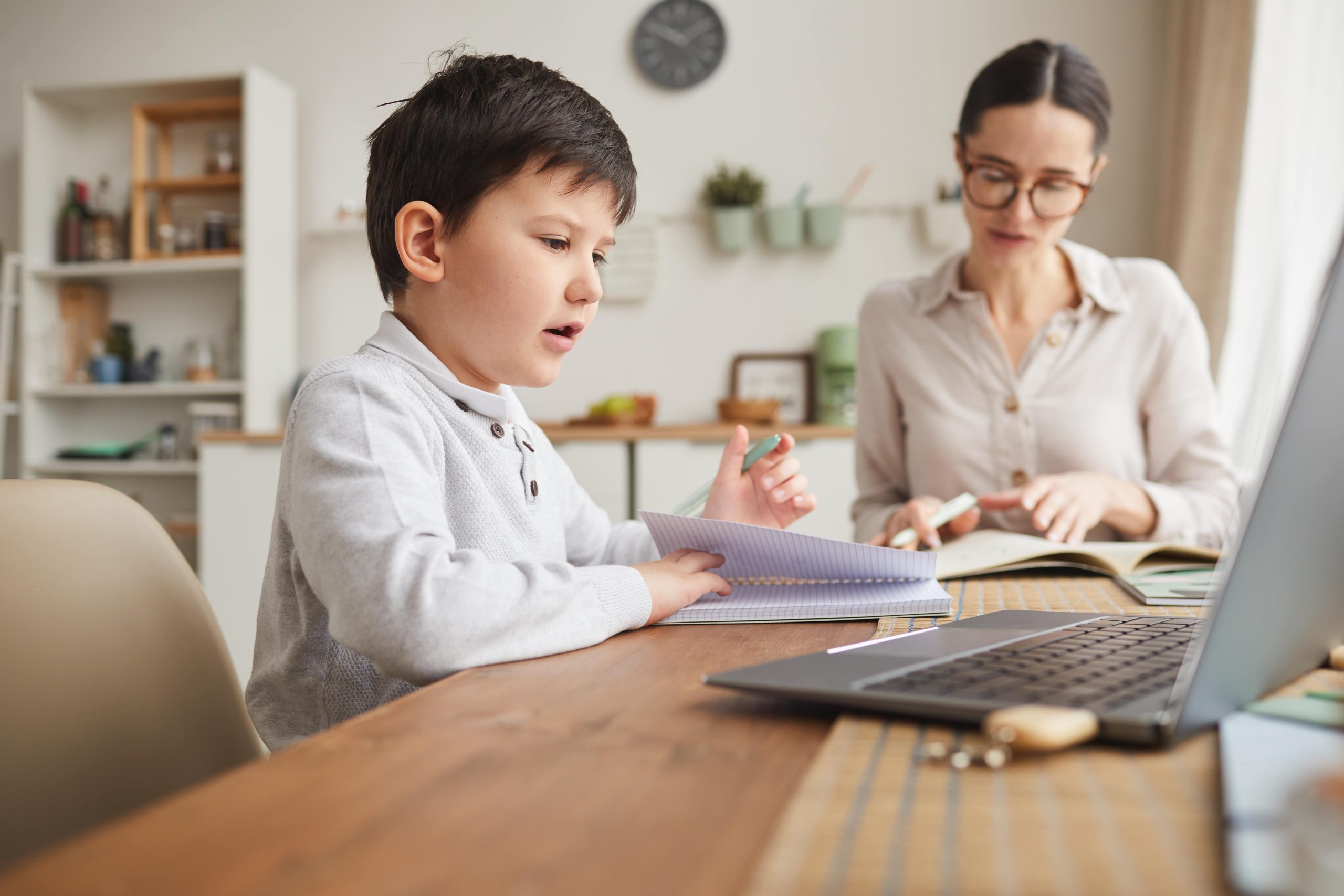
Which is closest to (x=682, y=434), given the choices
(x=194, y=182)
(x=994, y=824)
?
(x=194, y=182)

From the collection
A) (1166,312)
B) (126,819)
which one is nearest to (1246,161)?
(1166,312)

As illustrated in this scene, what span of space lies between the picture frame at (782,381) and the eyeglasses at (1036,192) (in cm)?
207

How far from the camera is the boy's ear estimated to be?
2.98ft

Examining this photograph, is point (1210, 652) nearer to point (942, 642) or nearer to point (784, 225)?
point (942, 642)

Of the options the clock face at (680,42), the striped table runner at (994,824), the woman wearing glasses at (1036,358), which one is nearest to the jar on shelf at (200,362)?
the clock face at (680,42)

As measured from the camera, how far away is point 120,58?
399cm

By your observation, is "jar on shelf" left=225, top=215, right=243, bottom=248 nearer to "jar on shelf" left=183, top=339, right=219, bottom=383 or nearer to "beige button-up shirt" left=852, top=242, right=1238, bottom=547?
"jar on shelf" left=183, top=339, right=219, bottom=383

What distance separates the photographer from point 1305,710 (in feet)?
1.49

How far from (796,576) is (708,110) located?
295cm

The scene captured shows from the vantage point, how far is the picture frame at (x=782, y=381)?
351cm

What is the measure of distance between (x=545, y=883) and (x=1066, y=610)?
63 cm

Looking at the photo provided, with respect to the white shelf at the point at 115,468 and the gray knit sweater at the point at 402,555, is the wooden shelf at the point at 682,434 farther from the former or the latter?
the gray knit sweater at the point at 402,555

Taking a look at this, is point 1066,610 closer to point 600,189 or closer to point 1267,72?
point 600,189

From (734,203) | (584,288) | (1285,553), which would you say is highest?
(734,203)
